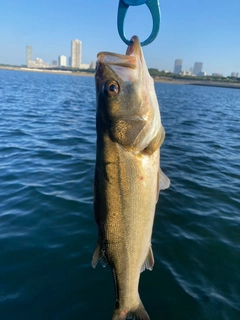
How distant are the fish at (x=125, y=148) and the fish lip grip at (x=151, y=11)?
0.66ft

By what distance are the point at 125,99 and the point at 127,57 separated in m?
0.36

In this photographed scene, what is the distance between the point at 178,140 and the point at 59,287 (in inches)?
433

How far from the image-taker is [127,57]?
2.29 metres

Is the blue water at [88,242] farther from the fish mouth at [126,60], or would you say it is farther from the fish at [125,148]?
the fish mouth at [126,60]

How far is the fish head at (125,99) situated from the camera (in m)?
A: 2.30

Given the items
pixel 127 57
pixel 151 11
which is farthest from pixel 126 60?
pixel 151 11

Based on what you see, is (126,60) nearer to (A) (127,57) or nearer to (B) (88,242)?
(A) (127,57)

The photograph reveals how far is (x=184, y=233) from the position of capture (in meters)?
5.75

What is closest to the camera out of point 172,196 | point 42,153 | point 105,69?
point 105,69

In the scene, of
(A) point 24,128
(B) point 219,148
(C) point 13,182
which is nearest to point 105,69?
(C) point 13,182

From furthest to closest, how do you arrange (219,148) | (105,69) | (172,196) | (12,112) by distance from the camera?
(12,112), (219,148), (172,196), (105,69)

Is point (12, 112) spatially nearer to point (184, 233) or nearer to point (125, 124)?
point (184, 233)

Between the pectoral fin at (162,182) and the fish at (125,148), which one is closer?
the fish at (125,148)

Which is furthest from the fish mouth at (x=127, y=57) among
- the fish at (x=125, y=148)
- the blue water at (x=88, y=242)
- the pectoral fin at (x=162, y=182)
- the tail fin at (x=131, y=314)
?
the blue water at (x=88, y=242)
